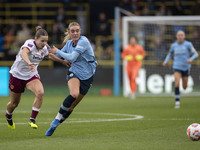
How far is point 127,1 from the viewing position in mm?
26953

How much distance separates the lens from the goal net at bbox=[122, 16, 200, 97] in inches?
870

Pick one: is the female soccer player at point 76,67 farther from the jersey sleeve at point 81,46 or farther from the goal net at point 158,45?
the goal net at point 158,45

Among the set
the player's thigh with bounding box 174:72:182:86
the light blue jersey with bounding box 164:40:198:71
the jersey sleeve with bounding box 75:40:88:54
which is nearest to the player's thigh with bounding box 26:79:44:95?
the jersey sleeve with bounding box 75:40:88:54

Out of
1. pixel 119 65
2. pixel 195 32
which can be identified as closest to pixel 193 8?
pixel 195 32

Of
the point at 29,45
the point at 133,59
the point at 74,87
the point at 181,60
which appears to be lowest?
the point at 133,59

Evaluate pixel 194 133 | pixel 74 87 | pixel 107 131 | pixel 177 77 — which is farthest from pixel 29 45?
pixel 177 77

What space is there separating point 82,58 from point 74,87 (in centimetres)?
66

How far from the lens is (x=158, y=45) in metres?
23.3

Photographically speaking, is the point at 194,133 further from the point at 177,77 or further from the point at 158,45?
the point at 158,45

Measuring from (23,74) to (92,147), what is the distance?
2.98 m

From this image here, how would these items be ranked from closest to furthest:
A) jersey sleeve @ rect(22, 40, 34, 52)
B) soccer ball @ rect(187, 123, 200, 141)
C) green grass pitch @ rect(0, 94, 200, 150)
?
1. green grass pitch @ rect(0, 94, 200, 150)
2. soccer ball @ rect(187, 123, 200, 141)
3. jersey sleeve @ rect(22, 40, 34, 52)

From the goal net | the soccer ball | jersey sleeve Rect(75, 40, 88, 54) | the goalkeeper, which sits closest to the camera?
the soccer ball

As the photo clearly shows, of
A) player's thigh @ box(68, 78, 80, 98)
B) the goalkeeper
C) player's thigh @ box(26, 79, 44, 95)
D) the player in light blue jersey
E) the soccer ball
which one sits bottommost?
the goalkeeper

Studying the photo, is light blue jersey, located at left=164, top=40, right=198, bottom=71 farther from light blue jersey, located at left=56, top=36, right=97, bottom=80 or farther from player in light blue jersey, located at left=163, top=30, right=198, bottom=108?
light blue jersey, located at left=56, top=36, right=97, bottom=80
